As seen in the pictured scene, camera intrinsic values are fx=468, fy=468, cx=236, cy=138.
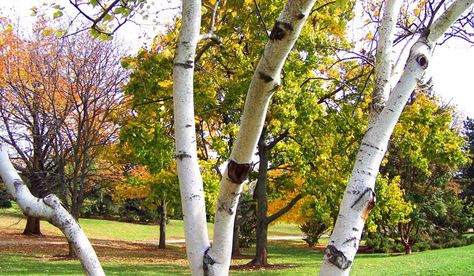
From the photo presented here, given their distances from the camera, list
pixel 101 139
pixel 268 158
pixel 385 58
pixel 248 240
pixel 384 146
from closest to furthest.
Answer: pixel 384 146 < pixel 385 58 < pixel 268 158 < pixel 101 139 < pixel 248 240

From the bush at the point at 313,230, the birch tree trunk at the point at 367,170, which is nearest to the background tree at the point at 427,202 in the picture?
the bush at the point at 313,230

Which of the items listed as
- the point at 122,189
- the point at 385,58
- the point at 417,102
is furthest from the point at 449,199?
the point at 385,58

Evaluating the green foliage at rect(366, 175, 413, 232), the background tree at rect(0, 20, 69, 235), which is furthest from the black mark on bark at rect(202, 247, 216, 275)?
the background tree at rect(0, 20, 69, 235)

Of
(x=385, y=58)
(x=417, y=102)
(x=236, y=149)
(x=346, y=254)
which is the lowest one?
(x=346, y=254)

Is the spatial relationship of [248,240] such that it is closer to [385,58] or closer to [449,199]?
[449,199]

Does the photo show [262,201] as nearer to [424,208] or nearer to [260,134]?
[424,208]

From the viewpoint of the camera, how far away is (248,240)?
29.0 meters

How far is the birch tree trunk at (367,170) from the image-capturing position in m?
1.80

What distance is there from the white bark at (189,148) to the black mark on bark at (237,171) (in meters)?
0.30

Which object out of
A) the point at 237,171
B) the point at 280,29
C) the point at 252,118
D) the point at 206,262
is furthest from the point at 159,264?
the point at 280,29

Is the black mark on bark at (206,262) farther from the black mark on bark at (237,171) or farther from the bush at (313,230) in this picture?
the bush at (313,230)

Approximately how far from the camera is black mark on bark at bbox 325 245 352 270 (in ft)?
5.81

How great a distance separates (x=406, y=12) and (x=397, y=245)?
24642 mm

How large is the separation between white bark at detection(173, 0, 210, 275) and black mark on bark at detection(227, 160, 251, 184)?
0.30 m
